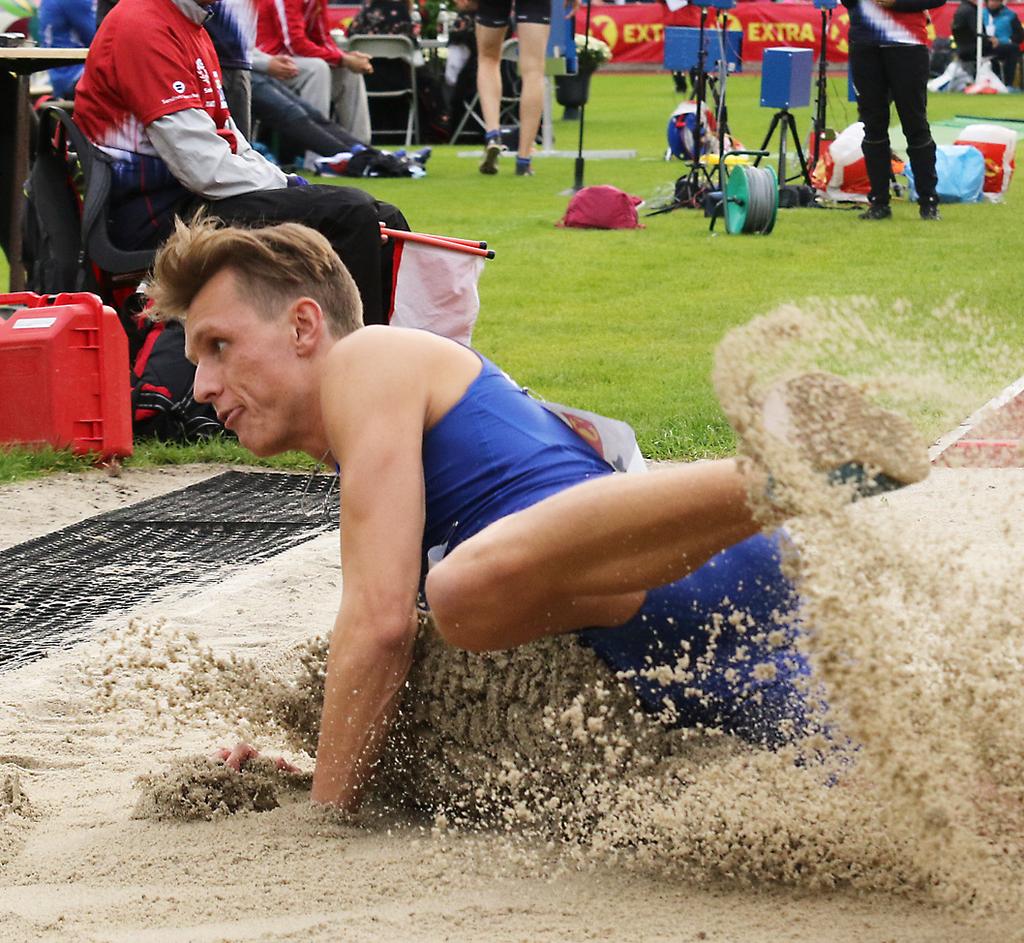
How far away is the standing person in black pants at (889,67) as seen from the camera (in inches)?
438

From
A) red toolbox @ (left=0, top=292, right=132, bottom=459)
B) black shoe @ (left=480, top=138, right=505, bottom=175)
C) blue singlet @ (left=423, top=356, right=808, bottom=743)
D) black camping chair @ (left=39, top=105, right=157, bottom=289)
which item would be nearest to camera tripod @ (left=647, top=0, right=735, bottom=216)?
black shoe @ (left=480, top=138, right=505, bottom=175)

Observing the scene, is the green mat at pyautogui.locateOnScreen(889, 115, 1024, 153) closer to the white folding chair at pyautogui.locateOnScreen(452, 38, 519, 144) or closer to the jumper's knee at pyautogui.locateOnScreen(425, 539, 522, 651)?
the white folding chair at pyautogui.locateOnScreen(452, 38, 519, 144)

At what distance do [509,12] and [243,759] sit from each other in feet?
38.6

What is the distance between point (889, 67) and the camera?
1134cm

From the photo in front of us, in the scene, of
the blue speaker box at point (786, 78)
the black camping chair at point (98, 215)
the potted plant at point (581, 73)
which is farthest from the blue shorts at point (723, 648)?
the potted plant at point (581, 73)

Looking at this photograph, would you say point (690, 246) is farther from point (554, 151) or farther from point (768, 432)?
point (768, 432)

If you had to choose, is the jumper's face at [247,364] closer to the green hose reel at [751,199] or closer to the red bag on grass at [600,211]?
the green hose reel at [751,199]

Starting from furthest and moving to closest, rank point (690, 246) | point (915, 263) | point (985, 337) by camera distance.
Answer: point (690, 246) < point (915, 263) < point (985, 337)

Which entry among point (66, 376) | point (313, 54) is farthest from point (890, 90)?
point (66, 376)

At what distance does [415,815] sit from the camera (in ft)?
9.77

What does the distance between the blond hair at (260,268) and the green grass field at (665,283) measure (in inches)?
74.1

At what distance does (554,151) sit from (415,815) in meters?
15.0

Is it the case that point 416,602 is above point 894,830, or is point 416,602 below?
above

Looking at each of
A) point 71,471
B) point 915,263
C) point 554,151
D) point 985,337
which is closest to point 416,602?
point 71,471
